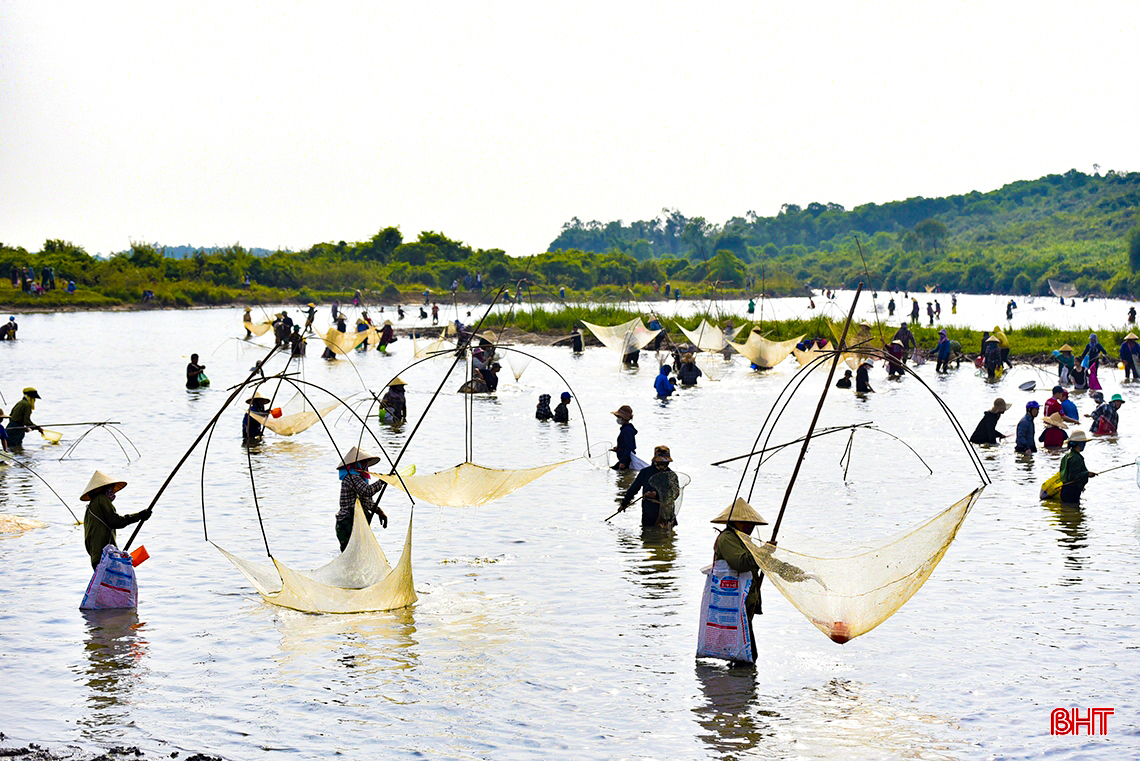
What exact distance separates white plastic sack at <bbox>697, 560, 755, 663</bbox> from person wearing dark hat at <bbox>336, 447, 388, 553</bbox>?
3.17m

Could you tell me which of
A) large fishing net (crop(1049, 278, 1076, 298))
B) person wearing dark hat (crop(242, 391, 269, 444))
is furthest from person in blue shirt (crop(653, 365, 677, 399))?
large fishing net (crop(1049, 278, 1076, 298))

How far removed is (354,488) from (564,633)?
222 cm

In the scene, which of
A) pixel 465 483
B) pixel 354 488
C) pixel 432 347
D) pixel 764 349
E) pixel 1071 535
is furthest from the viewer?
pixel 432 347

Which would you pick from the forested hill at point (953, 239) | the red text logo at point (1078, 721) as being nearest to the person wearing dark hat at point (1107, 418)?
the red text logo at point (1078, 721)

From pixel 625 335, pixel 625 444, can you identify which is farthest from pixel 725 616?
pixel 625 335

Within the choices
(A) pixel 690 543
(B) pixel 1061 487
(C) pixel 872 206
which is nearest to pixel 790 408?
(B) pixel 1061 487

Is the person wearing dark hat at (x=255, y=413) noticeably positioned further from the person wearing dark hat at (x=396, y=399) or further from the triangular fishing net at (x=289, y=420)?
the person wearing dark hat at (x=396, y=399)

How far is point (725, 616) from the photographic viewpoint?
22.3 feet

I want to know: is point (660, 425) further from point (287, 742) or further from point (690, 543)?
point (287, 742)

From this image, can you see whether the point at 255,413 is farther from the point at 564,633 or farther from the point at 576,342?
the point at 576,342

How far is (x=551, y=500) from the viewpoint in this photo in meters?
12.9

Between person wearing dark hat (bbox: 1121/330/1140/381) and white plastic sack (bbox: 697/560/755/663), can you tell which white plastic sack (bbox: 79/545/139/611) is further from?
person wearing dark hat (bbox: 1121/330/1140/381)

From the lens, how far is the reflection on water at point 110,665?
244 inches

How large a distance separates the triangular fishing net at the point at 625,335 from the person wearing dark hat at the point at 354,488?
54.1 ft
